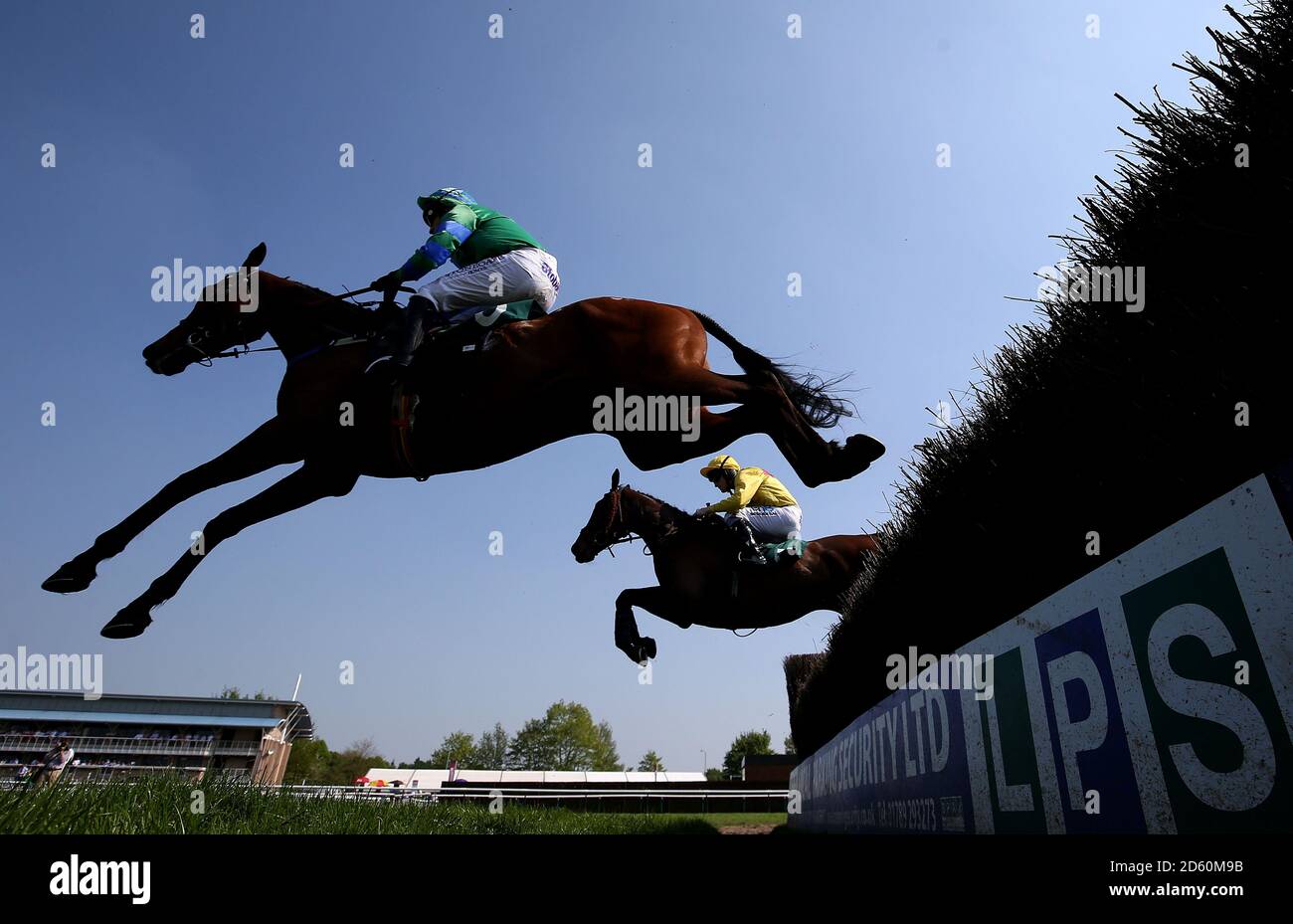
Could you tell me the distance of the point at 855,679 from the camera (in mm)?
5234

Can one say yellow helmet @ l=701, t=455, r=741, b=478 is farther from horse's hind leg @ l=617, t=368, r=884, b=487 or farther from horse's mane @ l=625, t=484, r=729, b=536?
horse's hind leg @ l=617, t=368, r=884, b=487

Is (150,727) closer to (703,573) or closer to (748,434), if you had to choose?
(703,573)

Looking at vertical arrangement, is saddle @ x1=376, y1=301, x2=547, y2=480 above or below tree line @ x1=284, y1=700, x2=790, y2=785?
above

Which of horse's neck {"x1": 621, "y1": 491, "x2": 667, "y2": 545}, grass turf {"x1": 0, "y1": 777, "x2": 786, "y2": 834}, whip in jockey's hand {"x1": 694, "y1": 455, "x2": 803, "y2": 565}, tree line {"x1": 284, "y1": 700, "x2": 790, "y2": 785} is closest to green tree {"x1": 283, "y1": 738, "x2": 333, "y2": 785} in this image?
tree line {"x1": 284, "y1": 700, "x2": 790, "y2": 785}

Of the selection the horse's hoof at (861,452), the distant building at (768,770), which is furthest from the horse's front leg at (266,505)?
the distant building at (768,770)

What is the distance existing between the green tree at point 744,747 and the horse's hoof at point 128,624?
5297cm

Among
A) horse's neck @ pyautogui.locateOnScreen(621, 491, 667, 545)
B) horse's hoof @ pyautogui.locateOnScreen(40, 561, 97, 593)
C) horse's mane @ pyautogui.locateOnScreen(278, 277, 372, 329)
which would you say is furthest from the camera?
horse's neck @ pyautogui.locateOnScreen(621, 491, 667, 545)

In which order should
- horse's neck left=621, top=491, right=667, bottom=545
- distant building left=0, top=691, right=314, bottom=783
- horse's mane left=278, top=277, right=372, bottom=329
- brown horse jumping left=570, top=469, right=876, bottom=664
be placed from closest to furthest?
1. horse's mane left=278, top=277, right=372, bottom=329
2. brown horse jumping left=570, top=469, right=876, bottom=664
3. horse's neck left=621, top=491, right=667, bottom=545
4. distant building left=0, top=691, right=314, bottom=783

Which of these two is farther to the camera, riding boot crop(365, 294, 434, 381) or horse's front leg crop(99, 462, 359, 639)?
horse's front leg crop(99, 462, 359, 639)

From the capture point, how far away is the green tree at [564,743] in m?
60.0

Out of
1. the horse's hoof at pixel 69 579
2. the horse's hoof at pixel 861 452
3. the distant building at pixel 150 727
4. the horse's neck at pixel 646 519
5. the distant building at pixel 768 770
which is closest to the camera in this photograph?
the horse's hoof at pixel 69 579

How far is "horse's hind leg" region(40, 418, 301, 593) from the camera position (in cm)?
427

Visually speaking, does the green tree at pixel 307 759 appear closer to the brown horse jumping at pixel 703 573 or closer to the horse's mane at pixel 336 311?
the brown horse jumping at pixel 703 573
